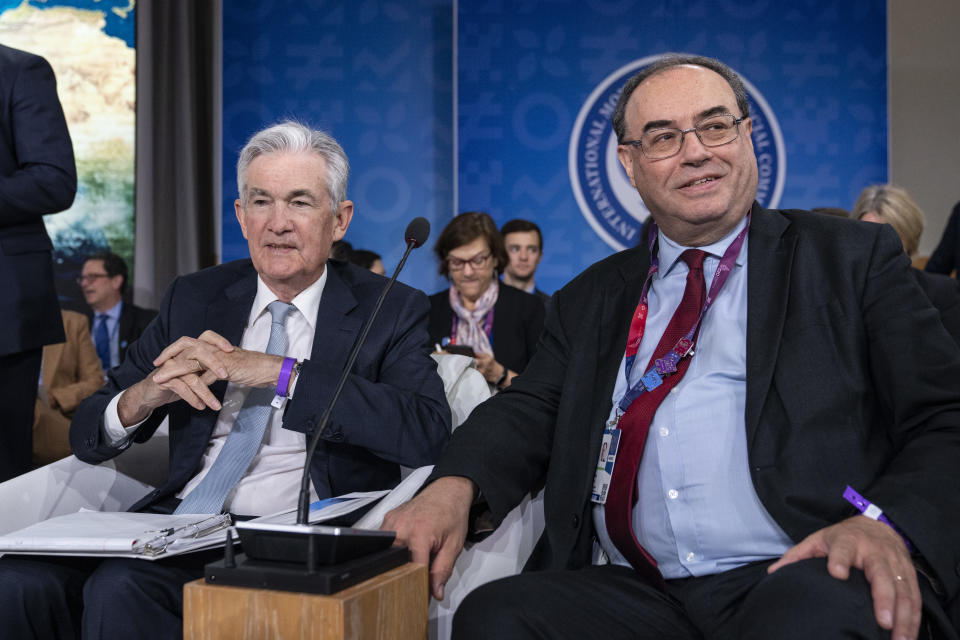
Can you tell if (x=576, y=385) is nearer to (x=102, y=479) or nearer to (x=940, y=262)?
(x=102, y=479)

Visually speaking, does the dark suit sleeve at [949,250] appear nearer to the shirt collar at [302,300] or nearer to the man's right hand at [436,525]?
the shirt collar at [302,300]

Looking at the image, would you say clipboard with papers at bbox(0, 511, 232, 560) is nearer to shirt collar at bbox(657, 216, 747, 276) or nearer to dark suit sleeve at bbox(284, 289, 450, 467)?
dark suit sleeve at bbox(284, 289, 450, 467)

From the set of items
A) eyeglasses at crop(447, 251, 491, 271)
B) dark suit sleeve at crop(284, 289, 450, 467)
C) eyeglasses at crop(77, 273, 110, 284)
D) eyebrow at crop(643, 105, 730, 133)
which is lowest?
dark suit sleeve at crop(284, 289, 450, 467)

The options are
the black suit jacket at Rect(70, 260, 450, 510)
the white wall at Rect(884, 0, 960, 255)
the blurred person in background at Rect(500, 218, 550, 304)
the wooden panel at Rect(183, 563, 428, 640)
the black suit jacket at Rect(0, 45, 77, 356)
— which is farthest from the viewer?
the white wall at Rect(884, 0, 960, 255)

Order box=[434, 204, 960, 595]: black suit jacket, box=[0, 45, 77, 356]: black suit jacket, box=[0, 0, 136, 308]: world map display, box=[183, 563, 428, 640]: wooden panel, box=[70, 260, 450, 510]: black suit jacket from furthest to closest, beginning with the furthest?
box=[0, 0, 136, 308]: world map display < box=[0, 45, 77, 356]: black suit jacket < box=[70, 260, 450, 510]: black suit jacket < box=[434, 204, 960, 595]: black suit jacket < box=[183, 563, 428, 640]: wooden panel

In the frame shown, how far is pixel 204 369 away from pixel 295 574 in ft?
2.47

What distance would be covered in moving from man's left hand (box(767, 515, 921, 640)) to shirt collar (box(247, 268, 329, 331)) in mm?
1195

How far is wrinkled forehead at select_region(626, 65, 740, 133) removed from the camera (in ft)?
5.96

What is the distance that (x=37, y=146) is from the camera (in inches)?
103

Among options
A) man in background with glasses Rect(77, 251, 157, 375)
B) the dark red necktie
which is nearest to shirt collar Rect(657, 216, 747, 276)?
the dark red necktie

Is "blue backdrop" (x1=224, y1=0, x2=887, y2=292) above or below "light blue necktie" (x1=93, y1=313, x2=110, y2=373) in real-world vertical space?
above

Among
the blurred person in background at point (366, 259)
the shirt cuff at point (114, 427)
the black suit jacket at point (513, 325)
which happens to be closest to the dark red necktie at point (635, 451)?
the shirt cuff at point (114, 427)

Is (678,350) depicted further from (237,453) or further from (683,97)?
(237,453)

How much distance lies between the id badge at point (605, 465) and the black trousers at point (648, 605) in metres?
0.14
